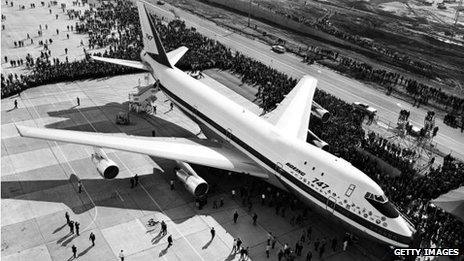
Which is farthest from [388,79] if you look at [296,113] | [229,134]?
[229,134]

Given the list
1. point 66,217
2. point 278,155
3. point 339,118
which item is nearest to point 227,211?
point 278,155

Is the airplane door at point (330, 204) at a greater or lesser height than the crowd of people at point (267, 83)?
greater

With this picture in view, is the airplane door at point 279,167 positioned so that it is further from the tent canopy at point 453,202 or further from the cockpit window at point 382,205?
the tent canopy at point 453,202

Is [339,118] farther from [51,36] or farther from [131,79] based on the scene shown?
[51,36]

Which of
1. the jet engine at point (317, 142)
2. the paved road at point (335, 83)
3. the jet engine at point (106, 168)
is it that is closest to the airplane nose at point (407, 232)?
the jet engine at point (317, 142)

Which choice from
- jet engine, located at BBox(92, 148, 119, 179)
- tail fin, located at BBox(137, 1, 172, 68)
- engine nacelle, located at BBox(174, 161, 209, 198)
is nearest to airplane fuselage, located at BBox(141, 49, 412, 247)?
engine nacelle, located at BBox(174, 161, 209, 198)

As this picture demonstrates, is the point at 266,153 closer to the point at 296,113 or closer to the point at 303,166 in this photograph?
the point at 303,166

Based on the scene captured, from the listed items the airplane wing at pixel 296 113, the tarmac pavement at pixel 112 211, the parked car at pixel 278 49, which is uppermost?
the airplane wing at pixel 296 113
